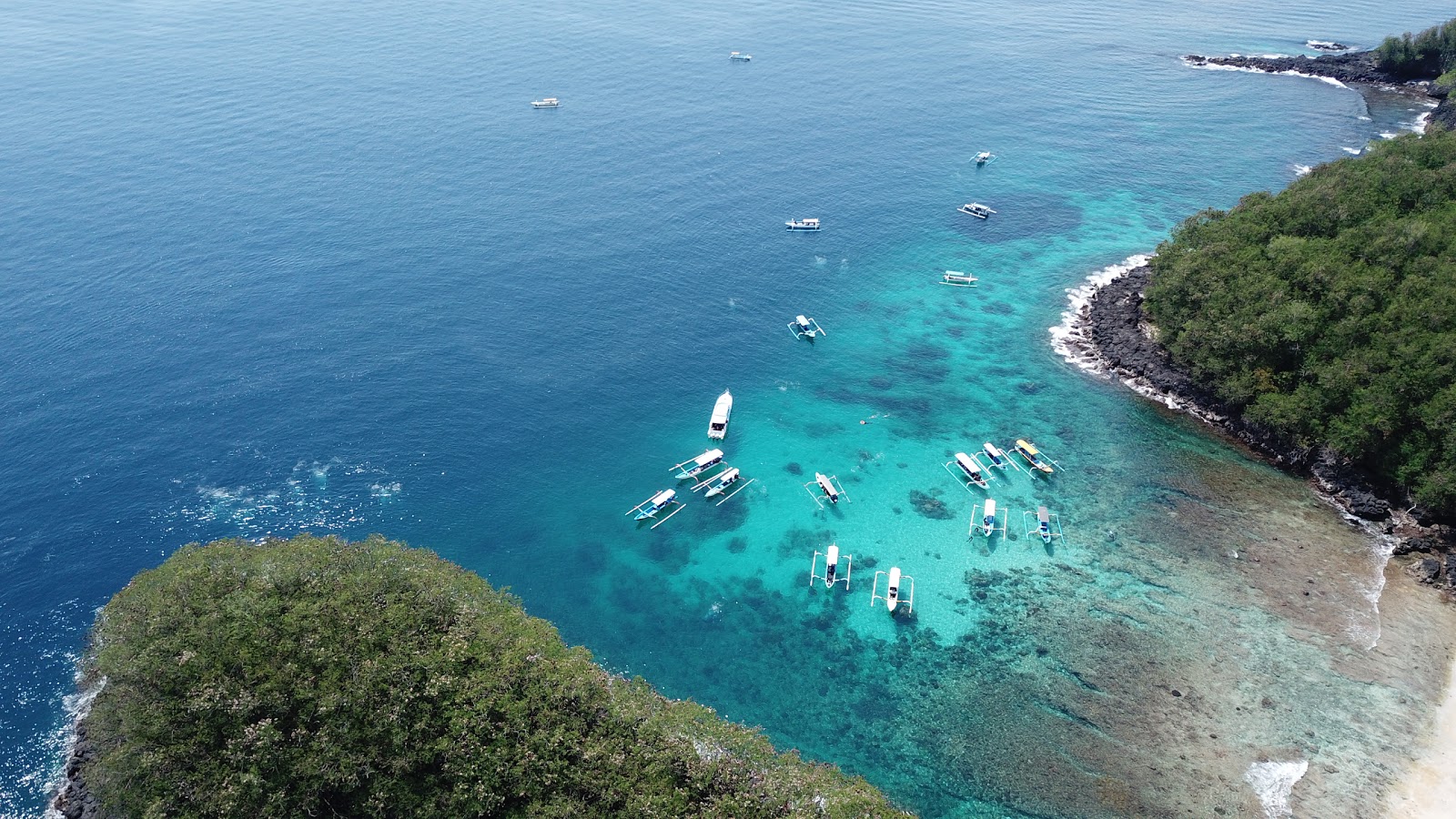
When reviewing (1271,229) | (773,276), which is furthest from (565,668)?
(1271,229)

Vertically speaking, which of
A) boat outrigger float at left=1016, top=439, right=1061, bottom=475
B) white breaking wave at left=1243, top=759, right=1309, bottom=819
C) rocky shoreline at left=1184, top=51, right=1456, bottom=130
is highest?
rocky shoreline at left=1184, top=51, right=1456, bottom=130

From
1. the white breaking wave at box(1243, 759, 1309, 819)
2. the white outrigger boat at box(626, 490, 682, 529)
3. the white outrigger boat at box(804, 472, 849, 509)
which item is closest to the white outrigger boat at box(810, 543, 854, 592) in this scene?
the white outrigger boat at box(804, 472, 849, 509)

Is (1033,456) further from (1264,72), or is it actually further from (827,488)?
(1264,72)

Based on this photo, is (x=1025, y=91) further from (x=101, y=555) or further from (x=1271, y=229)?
(x=101, y=555)

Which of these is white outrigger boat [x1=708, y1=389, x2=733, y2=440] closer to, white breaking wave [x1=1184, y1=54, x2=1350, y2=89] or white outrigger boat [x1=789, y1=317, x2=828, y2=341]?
white outrigger boat [x1=789, y1=317, x2=828, y2=341]

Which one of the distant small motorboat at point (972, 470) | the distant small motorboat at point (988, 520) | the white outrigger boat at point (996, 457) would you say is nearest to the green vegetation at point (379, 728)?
the distant small motorboat at point (988, 520)

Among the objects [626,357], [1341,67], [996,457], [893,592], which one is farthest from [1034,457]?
[1341,67]

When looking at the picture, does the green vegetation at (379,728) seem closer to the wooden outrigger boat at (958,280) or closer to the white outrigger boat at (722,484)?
the white outrigger boat at (722,484)
